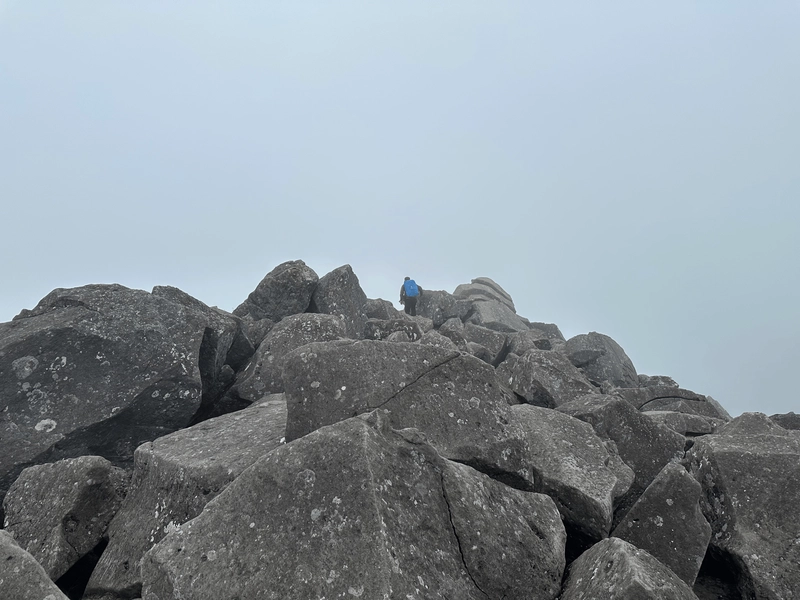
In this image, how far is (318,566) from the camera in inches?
188

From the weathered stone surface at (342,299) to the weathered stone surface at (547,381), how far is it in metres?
5.64

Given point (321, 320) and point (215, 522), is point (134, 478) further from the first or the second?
point (321, 320)

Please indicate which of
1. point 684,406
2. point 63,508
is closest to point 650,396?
point 684,406

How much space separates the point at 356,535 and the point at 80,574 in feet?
15.4

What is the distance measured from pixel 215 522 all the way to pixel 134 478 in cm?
328

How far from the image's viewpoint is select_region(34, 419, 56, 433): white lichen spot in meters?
9.44

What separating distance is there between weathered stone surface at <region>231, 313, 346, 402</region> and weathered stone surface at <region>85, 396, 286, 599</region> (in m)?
3.60

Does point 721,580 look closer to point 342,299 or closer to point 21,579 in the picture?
point 21,579

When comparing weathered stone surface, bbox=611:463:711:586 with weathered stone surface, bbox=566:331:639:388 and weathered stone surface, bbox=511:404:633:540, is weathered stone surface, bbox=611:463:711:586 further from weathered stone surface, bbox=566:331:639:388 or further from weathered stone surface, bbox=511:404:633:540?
weathered stone surface, bbox=566:331:639:388

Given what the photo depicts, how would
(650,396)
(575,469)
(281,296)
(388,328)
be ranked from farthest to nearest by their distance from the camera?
(281,296)
(388,328)
(650,396)
(575,469)

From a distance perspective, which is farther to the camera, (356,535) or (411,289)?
(411,289)

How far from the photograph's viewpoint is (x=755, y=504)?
7477 millimetres

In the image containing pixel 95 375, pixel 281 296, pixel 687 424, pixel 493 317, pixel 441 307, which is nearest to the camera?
pixel 95 375

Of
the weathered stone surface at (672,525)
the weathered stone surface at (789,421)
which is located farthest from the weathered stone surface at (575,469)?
the weathered stone surface at (789,421)
